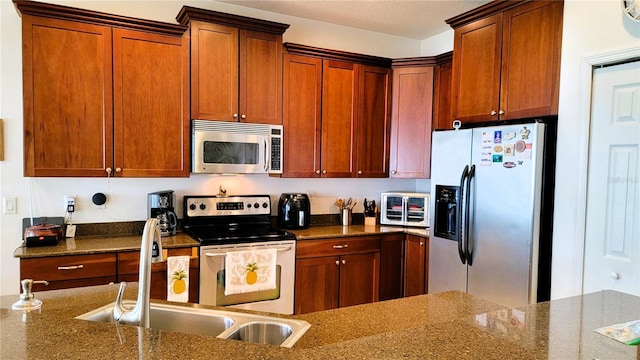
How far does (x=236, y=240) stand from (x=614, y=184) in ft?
7.89

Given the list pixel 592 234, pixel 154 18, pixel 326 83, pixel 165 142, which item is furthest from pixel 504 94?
pixel 154 18

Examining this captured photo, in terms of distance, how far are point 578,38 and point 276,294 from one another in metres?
2.64

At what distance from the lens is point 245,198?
3605 millimetres

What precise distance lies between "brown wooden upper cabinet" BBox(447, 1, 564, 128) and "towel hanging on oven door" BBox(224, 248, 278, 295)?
1857 mm

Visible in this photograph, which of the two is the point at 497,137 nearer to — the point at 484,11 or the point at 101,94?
the point at 484,11

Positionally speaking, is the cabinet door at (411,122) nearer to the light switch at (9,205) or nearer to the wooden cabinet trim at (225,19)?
the wooden cabinet trim at (225,19)

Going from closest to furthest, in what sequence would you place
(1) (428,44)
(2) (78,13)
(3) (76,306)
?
(3) (76,306), (2) (78,13), (1) (428,44)

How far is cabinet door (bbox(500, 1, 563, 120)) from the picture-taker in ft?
8.38

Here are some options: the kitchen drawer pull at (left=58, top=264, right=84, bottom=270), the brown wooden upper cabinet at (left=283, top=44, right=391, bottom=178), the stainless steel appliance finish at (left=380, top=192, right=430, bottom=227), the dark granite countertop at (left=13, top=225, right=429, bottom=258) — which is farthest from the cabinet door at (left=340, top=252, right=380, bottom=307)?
the kitchen drawer pull at (left=58, top=264, right=84, bottom=270)

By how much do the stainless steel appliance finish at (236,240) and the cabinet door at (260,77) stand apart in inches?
29.8

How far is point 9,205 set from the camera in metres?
2.88

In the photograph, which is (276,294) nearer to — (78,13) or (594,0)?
(78,13)

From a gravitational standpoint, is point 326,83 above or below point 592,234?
above

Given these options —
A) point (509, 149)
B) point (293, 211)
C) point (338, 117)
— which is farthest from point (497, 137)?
point (293, 211)
